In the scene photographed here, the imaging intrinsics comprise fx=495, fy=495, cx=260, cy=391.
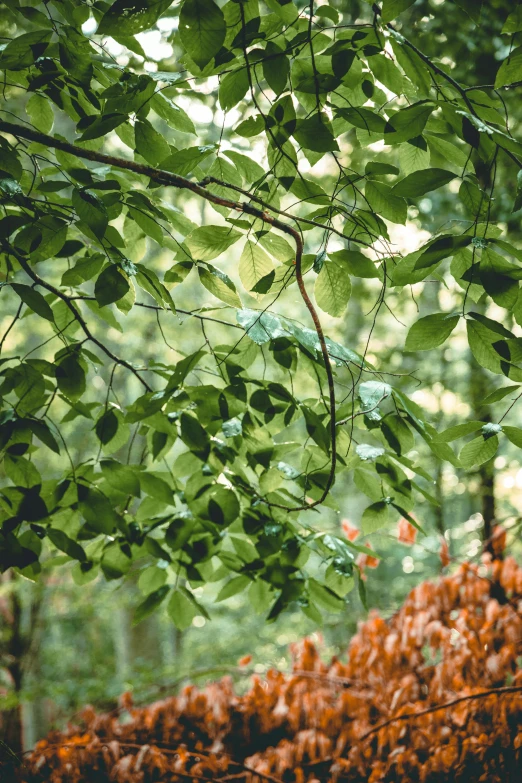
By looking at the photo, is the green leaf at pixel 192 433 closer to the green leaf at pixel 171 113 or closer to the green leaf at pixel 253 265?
the green leaf at pixel 253 265

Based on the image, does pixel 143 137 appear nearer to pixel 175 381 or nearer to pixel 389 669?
pixel 175 381

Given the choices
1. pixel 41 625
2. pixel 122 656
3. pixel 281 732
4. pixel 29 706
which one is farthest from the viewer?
pixel 122 656

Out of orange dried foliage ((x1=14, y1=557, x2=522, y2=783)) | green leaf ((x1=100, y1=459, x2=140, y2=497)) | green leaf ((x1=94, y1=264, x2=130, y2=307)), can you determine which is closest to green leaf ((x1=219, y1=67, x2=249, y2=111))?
green leaf ((x1=94, y1=264, x2=130, y2=307))

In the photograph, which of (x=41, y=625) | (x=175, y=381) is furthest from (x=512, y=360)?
(x=41, y=625)

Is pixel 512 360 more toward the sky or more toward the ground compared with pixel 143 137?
more toward the ground

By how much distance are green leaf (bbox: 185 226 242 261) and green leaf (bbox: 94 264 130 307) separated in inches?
7.4

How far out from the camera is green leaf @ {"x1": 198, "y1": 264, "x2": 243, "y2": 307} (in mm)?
1163

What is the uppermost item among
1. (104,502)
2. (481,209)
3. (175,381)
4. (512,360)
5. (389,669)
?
(481,209)

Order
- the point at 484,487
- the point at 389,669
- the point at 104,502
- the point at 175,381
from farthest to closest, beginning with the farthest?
the point at 484,487
the point at 389,669
the point at 104,502
the point at 175,381

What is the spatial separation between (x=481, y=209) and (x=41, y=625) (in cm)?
541

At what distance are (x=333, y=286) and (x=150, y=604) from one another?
1.07m

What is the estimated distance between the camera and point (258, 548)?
1344mm

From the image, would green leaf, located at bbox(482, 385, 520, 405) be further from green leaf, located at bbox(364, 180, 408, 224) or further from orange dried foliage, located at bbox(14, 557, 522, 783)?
orange dried foliage, located at bbox(14, 557, 522, 783)

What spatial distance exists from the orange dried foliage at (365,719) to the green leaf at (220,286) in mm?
1370
